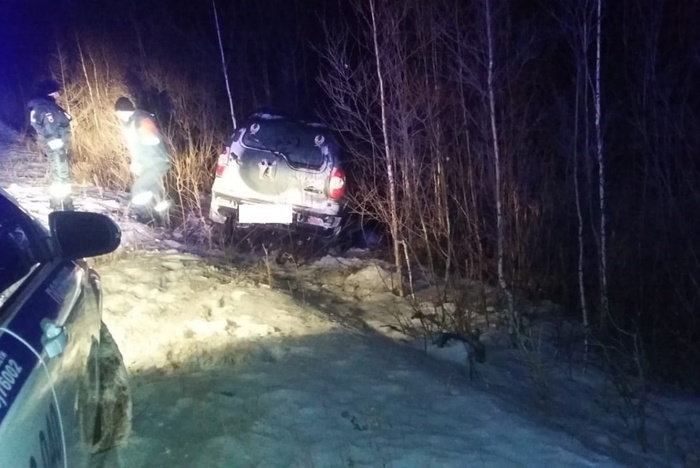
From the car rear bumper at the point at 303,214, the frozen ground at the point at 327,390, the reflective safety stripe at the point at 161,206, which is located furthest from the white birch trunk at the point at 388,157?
the reflective safety stripe at the point at 161,206

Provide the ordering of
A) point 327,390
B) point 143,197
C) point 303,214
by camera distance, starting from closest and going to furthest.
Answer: point 327,390, point 303,214, point 143,197

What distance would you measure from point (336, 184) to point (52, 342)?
6860mm

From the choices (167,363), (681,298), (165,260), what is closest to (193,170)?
(165,260)

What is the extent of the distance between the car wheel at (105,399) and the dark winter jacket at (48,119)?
628cm

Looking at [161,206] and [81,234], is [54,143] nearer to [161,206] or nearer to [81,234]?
[161,206]

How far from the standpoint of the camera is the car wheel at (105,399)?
9.14ft

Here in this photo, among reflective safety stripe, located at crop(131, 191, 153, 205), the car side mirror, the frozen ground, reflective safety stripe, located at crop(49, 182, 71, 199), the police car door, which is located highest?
the car side mirror

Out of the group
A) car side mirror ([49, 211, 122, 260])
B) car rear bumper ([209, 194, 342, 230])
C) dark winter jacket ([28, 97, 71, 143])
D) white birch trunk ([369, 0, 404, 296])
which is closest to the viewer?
car side mirror ([49, 211, 122, 260])

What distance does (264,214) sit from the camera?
864cm

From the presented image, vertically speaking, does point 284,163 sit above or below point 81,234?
below

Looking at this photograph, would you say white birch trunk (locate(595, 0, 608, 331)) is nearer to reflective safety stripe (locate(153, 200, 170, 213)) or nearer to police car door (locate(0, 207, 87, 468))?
police car door (locate(0, 207, 87, 468))

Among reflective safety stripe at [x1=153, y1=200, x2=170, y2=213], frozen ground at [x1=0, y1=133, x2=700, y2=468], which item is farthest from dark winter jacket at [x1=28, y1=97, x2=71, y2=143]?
frozen ground at [x1=0, y1=133, x2=700, y2=468]

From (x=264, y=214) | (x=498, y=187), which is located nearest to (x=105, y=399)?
(x=498, y=187)

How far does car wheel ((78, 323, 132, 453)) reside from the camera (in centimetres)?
279
